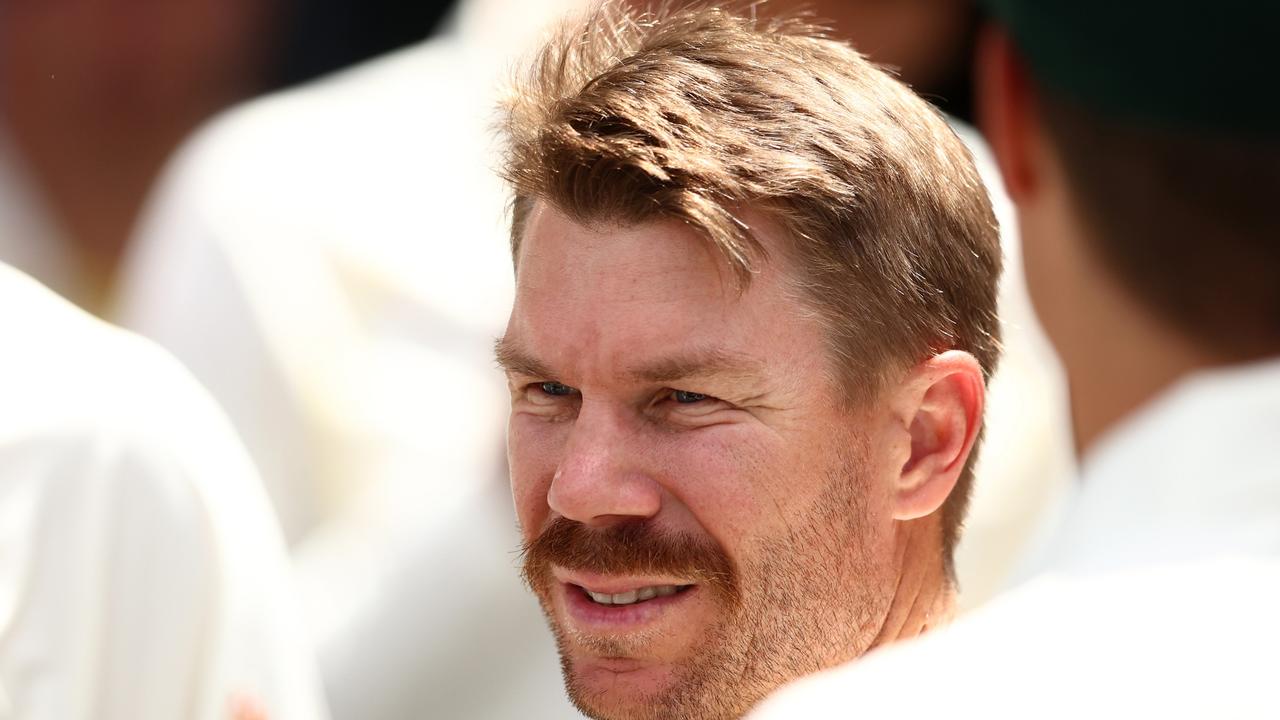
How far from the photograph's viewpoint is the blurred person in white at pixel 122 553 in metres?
2.16

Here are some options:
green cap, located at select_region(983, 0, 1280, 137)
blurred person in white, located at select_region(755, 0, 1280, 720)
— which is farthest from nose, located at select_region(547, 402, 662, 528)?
green cap, located at select_region(983, 0, 1280, 137)

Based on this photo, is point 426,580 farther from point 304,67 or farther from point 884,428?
point 304,67

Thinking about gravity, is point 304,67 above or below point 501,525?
above

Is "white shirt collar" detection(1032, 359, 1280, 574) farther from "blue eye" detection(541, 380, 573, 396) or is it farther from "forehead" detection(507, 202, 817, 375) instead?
"blue eye" detection(541, 380, 573, 396)

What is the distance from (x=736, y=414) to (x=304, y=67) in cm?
374

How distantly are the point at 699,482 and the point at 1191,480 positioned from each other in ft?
1.82

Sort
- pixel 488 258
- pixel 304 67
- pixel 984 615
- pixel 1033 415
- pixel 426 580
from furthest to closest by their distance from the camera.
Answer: pixel 304 67
pixel 488 258
pixel 1033 415
pixel 426 580
pixel 984 615

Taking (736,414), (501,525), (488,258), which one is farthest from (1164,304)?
(488,258)

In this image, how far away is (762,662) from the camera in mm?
2271

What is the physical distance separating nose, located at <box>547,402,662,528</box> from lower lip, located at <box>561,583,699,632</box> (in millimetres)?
101

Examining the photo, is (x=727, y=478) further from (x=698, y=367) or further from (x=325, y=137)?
(x=325, y=137)

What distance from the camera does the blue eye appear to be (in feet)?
7.70

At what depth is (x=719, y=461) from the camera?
2.27 metres

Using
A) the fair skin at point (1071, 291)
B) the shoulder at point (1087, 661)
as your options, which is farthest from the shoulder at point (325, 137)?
the shoulder at point (1087, 661)
